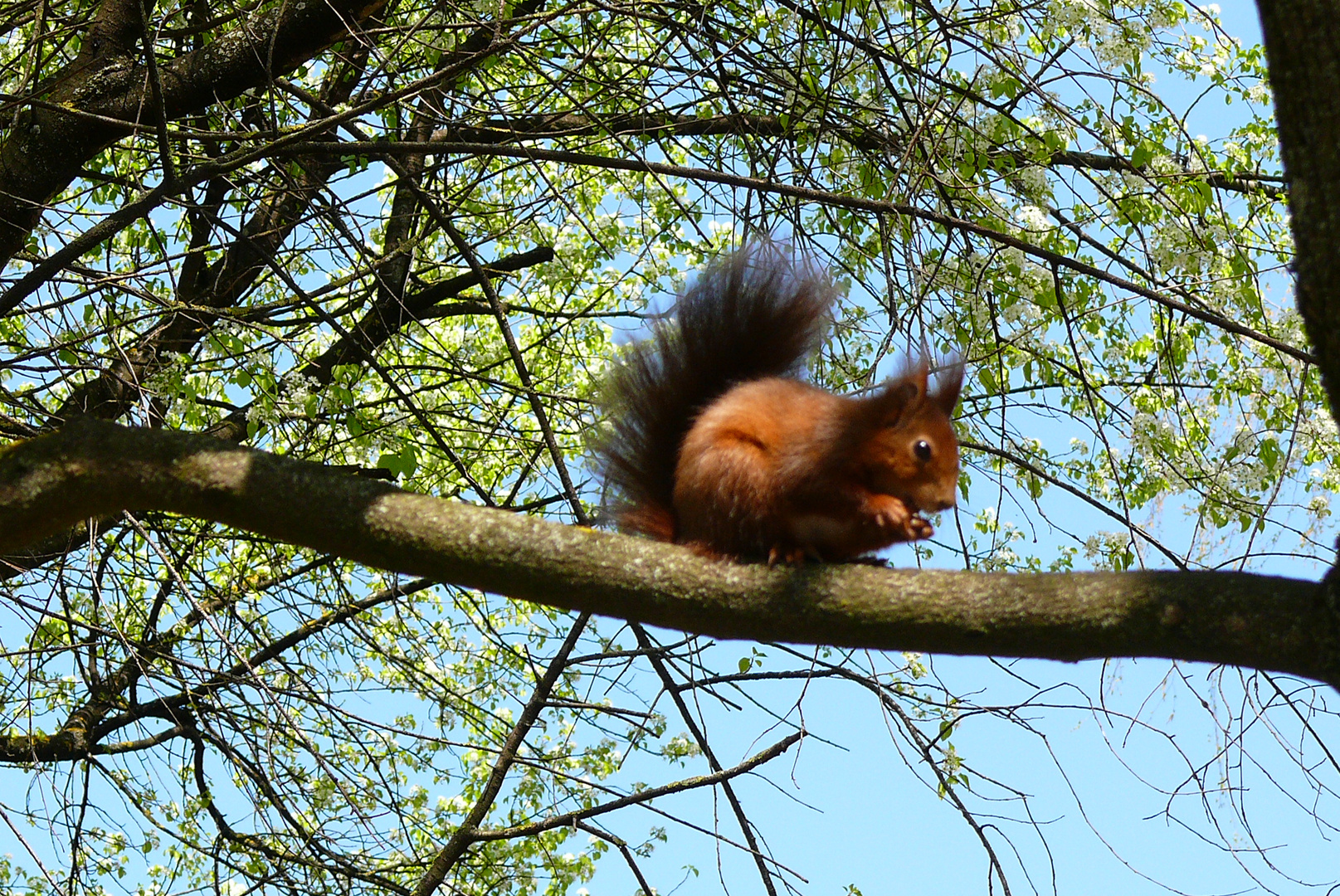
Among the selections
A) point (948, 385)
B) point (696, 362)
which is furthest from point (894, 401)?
point (696, 362)

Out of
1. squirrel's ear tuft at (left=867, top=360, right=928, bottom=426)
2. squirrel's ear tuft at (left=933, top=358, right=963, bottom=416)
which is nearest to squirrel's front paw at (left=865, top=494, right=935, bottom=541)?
squirrel's ear tuft at (left=867, top=360, right=928, bottom=426)

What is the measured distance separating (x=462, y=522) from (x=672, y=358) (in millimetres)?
1026

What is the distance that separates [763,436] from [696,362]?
1.34 ft

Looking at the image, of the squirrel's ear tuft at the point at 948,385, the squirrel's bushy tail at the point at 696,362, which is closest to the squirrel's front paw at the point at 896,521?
the squirrel's ear tuft at the point at 948,385

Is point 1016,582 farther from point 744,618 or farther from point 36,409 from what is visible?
point 36,409

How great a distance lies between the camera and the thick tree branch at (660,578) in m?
1.68

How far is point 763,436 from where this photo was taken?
8.18 feet

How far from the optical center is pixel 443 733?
542cm

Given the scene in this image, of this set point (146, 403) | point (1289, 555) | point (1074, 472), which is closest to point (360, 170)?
point (146, 403)

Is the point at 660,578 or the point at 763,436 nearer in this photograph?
the point at 660,578

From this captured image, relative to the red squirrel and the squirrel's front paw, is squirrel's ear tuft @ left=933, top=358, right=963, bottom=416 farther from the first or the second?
the squirrel's front paw

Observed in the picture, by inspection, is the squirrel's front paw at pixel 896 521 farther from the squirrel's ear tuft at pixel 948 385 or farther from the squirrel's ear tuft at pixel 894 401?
the squirrel's ear tuft at pixel 948 385

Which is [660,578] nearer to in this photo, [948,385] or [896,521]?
[896,521]

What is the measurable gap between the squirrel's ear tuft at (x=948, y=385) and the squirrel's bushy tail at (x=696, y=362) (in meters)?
0.36
